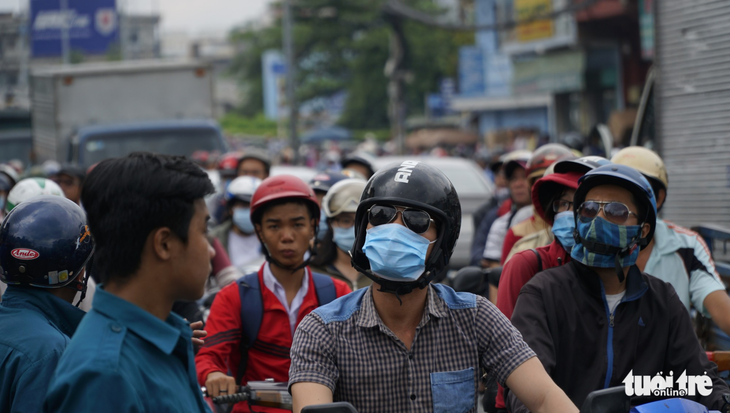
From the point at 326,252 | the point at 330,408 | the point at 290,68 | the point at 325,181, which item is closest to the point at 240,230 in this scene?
the point at 325,181

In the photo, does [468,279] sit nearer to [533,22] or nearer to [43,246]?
[43,246]

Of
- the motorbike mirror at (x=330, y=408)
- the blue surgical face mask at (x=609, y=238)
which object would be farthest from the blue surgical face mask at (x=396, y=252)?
the blue surgical face mask at (x=609, y=238)

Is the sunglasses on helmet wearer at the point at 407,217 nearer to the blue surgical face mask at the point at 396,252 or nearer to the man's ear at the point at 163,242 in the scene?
the blue surgical face mask at the point at 396,252

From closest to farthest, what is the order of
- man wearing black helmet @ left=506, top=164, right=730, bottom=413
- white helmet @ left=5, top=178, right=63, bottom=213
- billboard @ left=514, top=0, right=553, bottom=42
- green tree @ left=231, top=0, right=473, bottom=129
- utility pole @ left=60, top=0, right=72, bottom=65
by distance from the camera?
man wearing black helmet @ left=506, top=164, right=730, bottom=413, white helmet @ left=5, top=178, right=63, bottom=213, billboard @ left=514, top=0, right=553, bottom=42, utility pole @ left=60, top=0, right=72, bottom=65, green tree @ left=231, top=0, right=473, bottom=129

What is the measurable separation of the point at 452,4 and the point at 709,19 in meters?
54.1

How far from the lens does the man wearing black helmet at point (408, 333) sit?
9.18ft

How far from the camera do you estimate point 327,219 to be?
5652mm

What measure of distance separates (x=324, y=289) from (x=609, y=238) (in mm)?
1517

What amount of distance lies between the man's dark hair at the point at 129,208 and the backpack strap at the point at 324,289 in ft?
7.12

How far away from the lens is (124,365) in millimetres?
2025

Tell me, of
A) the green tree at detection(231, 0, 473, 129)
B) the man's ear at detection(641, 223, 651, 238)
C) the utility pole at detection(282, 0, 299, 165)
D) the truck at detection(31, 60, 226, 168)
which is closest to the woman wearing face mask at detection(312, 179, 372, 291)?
the man's ear at detection(641, 223, 651, 238)

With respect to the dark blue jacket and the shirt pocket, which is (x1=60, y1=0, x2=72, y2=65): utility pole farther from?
the shirt pocket

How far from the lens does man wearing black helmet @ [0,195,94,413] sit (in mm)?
2715

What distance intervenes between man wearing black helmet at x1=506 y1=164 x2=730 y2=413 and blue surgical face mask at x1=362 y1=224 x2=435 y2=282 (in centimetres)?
79
